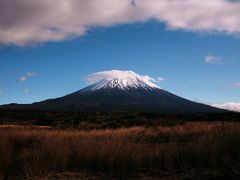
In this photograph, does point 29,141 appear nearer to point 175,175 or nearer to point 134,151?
point 134,151

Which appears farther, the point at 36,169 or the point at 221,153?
the point at 221,153

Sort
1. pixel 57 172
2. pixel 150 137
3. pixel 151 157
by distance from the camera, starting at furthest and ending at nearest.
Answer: pixel 150 137, pixel 151 157, pixel 57 172

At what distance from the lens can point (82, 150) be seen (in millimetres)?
10375

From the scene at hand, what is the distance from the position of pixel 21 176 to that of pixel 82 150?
231 cm

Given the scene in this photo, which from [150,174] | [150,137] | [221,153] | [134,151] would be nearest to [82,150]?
[134,151]

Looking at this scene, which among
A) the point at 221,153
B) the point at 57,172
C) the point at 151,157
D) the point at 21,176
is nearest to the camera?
the point at 21,176

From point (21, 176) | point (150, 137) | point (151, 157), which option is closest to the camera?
point (21, 176)

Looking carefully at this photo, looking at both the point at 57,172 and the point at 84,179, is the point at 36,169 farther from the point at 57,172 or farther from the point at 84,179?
the point at 84,179

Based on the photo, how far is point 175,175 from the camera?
8750mm

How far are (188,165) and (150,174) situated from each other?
3.76ft

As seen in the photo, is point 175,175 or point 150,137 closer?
point 175,175

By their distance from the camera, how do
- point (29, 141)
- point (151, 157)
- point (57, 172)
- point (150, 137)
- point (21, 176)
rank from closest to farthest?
point (21, 176) < point (57, 172) < point (151, 157) < point (29, 141) < point (150, 137)

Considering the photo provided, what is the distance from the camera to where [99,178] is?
28.2 ft

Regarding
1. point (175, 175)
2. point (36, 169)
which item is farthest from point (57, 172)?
point (175, 175)
